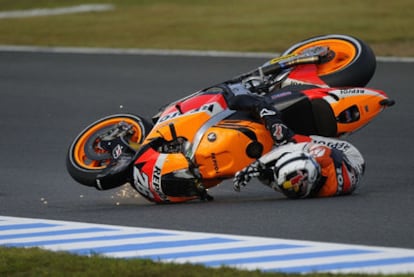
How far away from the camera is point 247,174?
9.22 metres

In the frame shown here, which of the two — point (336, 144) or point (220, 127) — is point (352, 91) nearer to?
point (336, 144)

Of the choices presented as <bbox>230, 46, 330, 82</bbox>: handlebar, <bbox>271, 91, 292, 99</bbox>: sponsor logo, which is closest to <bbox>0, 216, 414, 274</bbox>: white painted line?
<bbox>271, 91, 292, 99</bbox>: sponsor logo

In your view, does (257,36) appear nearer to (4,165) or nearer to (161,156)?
(4,165)

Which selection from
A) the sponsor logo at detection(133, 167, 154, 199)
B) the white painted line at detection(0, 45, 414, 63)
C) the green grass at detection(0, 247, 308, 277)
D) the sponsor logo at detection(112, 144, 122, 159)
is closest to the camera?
the green grass at detection(0, 247, 308, 277)

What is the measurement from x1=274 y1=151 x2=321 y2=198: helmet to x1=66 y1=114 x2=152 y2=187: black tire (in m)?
1.36

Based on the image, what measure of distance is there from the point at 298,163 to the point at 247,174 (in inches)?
16.8

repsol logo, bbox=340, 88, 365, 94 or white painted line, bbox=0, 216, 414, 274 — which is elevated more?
repsol logo, bbox=340, 88, 365, 94

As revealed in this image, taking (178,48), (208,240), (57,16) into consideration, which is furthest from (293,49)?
(57,16)

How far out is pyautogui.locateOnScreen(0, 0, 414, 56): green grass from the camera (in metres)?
21.0

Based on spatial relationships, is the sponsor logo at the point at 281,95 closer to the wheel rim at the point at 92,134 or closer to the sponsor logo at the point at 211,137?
the sponsor logo at the point at 211,137

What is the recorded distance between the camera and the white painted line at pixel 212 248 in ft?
24.1

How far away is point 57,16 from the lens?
2647 centimetres

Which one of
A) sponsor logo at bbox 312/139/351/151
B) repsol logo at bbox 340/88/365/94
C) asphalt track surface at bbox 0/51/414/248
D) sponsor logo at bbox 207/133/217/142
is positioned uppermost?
repsol logo at bbox 340/88/365/94

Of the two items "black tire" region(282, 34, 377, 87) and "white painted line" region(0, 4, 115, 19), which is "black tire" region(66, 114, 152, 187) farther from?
"white painted line" region(0, 4, 115, 19)
